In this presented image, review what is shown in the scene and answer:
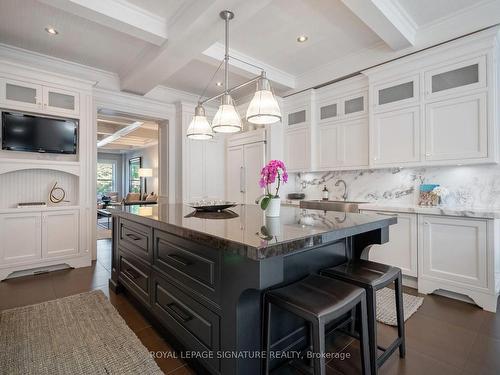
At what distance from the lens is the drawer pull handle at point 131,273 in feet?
7.56

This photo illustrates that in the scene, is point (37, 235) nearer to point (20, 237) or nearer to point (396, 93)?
point (20, 237)

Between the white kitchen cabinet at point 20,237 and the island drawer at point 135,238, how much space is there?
162cm

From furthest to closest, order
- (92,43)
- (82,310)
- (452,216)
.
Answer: (92,43)
(452,216)
(82,310)

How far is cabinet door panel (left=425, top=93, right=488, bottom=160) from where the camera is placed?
2643 mm

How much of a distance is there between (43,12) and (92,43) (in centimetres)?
62

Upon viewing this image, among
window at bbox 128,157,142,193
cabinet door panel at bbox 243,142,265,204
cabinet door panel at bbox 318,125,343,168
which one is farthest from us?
window at bbox 128,157,142,193

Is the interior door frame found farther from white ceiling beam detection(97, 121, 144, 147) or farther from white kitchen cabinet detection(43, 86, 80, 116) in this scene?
white ceiling beam detection(97, 121, 144, 147)

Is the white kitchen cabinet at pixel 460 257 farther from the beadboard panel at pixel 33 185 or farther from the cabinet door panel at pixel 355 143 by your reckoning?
the beadboard panel at pixel 33 185

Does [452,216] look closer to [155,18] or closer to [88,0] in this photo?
[155,18]

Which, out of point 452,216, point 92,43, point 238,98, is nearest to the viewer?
point 452,216

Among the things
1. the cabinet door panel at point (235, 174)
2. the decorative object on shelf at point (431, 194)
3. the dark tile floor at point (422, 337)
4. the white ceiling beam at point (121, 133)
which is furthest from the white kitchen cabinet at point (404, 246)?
the white ceiling beam at point (121, 133)

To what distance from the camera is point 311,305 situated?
115 cm

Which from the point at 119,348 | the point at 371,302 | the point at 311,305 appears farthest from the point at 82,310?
the point at 371,302

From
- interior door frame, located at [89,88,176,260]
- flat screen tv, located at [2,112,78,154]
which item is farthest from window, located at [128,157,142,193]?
flat screen tv, located at [2,112,78,154]
